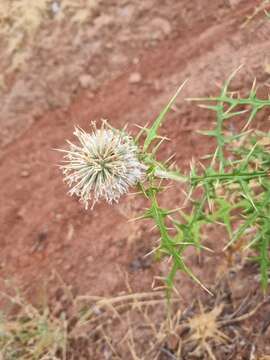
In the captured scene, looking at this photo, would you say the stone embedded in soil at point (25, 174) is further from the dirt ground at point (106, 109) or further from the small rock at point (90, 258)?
the small rock at point (90, 258)

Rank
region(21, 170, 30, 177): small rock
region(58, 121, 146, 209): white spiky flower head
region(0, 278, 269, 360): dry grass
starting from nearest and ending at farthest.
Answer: region(58, 121, 146, 209): white spiky flower head → region(0, 278, 269, 360): dry grass → region(21, 170, 30, 177): small rock

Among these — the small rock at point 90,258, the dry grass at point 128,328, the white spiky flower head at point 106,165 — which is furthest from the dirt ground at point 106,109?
the white spiky flower head at point 106,165

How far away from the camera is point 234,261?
3348mm

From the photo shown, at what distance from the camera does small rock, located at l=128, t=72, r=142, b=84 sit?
4660 millimetres

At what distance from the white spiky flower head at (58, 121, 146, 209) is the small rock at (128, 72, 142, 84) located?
99.0 inches

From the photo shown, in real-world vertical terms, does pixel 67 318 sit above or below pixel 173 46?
below

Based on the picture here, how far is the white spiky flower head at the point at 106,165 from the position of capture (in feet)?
7.11

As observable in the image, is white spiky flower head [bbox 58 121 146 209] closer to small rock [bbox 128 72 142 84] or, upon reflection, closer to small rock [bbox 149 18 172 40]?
small rock [bbox 128 72 142 84]

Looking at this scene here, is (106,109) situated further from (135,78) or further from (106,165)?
(106,165)

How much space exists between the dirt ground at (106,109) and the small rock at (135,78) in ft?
0.04

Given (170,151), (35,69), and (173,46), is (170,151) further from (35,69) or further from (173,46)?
(35,69)

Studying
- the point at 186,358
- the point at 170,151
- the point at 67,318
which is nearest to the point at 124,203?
the point at 170,151

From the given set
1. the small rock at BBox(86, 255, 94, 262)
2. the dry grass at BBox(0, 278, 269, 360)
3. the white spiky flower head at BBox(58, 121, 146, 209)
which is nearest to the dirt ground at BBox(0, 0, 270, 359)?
the small rock at BBox(86, 255, 94, 262)

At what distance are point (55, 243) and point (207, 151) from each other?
1212 mm
